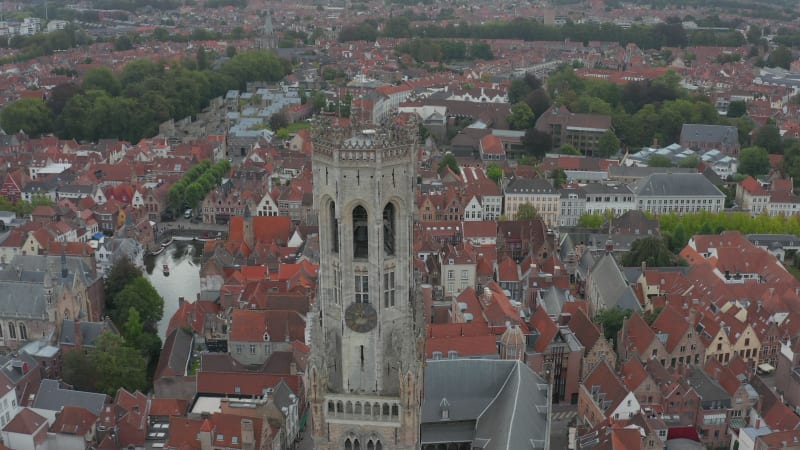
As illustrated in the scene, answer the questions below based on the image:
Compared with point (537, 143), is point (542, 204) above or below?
below

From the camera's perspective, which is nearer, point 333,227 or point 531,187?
point 333,227

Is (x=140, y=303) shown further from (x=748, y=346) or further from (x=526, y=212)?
(x=748, y=346)

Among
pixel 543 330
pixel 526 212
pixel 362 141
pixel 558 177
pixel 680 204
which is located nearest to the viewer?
pixel 362 141

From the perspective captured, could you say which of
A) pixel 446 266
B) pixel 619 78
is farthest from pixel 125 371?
pixel 619 78

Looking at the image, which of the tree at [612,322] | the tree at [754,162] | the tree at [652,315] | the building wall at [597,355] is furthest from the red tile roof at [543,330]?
the tree at [754,162]

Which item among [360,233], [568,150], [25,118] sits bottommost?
[568,150]

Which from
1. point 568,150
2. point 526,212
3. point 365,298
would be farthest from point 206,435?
point 568,150

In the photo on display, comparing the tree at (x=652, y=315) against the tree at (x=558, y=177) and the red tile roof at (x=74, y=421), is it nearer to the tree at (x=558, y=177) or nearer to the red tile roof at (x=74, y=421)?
the red tile roof at (x=74, y=421)
